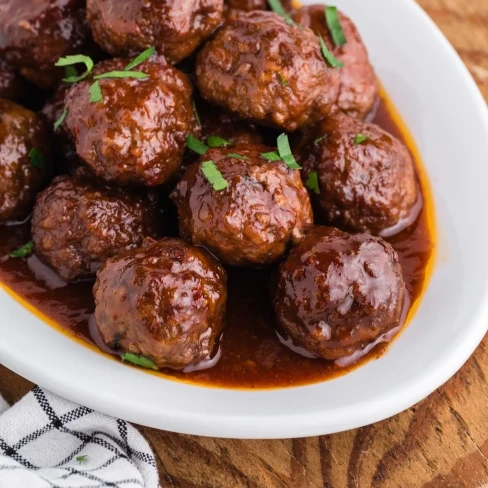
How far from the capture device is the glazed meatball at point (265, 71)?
391 cm

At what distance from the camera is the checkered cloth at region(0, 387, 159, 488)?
3.62 meters

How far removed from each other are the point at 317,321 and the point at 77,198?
58.8 inches

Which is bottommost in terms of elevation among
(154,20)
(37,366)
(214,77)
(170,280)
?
(37,366)

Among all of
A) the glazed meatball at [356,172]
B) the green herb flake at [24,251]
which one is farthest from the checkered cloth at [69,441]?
the glazed meatball at [356,172]

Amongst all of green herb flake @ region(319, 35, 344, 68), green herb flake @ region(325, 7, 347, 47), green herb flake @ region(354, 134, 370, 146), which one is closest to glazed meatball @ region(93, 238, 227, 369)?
green herb flake @ region(354, 134, 370, 146)

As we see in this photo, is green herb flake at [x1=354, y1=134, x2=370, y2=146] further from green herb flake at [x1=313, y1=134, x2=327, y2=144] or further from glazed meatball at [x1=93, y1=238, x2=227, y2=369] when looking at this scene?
glazed meatball at [x1=93, y1=238, x2=227, y2=369]

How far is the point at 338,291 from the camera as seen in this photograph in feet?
11.8

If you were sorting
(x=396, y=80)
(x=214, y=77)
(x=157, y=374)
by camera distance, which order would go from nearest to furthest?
(x=157, y=374) < (x=214, y=77) < (x=396, y=80)

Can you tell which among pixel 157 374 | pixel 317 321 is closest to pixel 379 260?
pixel 317 321

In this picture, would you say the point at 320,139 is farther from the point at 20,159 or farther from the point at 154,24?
the point at 20,159

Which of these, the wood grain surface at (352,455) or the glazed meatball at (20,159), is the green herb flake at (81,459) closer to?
the wood grain surface at (352,455)

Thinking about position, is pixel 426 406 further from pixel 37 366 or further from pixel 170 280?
pixel 37 366

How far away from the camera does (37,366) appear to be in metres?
3.63

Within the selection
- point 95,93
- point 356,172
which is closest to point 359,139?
point 356,172
